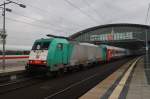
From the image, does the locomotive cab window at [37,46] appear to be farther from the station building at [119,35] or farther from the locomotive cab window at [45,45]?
the station building at [119,35]

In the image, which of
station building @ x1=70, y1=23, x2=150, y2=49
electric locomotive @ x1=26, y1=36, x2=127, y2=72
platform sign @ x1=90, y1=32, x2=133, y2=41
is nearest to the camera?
electric locomotive @ x1=26, y1=36, x2=127, y2=72

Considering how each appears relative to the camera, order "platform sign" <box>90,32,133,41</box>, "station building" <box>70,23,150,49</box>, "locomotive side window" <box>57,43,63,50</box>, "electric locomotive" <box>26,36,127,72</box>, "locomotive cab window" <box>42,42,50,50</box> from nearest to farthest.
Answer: "electric locomotive" <box>26,36,127,72</box>, "locomotive cab window" <box>42,42,50,50</box>, "locomotive side window" <box>57,43,63,50</box>, "station building" <box>70,23,150,49</box>, "platform sign" <box>90,32,133,41</box>

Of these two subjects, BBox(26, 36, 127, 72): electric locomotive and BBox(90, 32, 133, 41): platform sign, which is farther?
BBox(90, 32, 133, 41): platform sign

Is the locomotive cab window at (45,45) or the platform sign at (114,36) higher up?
the platform sign at (114,36)

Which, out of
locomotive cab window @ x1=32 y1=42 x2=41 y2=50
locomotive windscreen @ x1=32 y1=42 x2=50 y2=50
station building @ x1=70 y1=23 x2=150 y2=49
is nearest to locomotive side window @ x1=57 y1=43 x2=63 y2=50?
locomotive windscreen @ x1=32 y1=42 x2=50 y2=50

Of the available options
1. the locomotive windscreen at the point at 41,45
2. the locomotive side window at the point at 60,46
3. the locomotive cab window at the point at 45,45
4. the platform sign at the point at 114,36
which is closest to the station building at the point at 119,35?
the platform sign at the point at 114,36

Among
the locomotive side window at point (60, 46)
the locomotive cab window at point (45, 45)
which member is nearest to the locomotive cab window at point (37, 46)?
the locomotive cab window at point (45, 45)

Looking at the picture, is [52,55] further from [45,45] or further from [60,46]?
[60,46]

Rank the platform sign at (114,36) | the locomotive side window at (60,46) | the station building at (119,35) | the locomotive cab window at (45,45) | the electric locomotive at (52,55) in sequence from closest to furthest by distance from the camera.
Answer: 1. the electric locomotive at (52,55)
2. the locomotive cab window at (45,45)
3. the locomotive side window at (60,46)
4. the station building at (119,35)
5. the platform sign at (114,36)

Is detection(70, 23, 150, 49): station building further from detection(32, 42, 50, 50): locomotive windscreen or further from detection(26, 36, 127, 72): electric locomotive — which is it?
detection(32, 42, 50, 50): locomotive windscreen

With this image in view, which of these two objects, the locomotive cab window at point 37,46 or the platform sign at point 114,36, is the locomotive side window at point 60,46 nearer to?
the locomotive cab window at point 37,46

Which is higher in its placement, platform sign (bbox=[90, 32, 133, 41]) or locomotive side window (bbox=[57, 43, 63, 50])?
platform sign (bbox=[90, 32, 133, 41])

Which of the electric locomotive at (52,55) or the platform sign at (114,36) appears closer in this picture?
the electric locomotive at (52,55)

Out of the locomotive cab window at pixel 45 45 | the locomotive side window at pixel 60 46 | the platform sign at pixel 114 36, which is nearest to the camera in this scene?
the locomotive cab window at pixel 45 45
